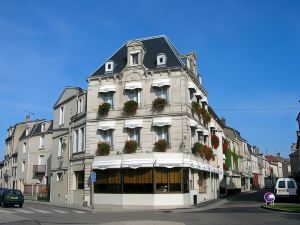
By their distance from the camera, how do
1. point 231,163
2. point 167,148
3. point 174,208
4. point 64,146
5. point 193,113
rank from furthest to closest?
point 231,163, point 64,146, point 193,113, point 167,148, point 174,208

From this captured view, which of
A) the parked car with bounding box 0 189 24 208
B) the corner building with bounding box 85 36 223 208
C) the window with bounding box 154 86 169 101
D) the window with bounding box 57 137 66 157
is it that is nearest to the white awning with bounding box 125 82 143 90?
the corner building with bounding box 85 36 223 208

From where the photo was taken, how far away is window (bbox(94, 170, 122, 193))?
1208 inches

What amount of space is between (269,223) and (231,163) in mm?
43021

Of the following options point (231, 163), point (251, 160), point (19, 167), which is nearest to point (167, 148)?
point (231, 163)

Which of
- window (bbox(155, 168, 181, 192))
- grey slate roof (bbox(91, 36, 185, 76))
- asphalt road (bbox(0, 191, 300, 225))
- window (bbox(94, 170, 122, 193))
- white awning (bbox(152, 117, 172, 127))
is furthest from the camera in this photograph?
grey slate roof (bbox(91, 36, 185, 76))

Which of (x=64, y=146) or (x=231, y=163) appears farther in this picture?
(x=231, y=163)

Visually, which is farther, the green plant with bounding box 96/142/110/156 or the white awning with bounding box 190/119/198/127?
the green plant with bounding box 96/142/110/156

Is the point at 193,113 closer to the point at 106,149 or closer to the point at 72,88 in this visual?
the point at 106,149

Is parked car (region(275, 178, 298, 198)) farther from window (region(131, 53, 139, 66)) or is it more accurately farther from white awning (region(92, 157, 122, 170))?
window (region(131, 53, 139, 66))

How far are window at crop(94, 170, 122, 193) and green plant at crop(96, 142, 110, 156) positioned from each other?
1549mm

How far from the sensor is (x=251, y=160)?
87.6 meters

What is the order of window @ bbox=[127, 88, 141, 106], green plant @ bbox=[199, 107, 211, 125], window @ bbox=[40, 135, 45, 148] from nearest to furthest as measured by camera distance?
window @ bbox=[127, 88, 141, 106] < green plant @ bbox=[199, 107, 211, 125] < window @ bbox=[40, 135, 45, 148]

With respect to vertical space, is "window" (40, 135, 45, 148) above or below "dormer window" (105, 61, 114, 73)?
below

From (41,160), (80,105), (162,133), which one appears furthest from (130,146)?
(41,160)
